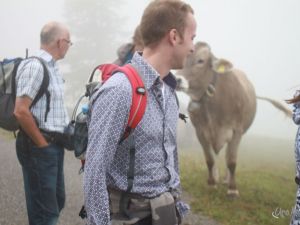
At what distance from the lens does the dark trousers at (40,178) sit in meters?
3.46

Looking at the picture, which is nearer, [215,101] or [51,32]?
[51,32]

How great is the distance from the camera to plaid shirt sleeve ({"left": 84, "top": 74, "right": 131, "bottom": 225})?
1.97 metres

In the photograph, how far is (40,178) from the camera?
3.46 m

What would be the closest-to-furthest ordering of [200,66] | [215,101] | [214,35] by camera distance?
[200,66]
[215,101]
[214,35]

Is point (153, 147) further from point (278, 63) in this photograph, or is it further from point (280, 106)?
point (278, 63)

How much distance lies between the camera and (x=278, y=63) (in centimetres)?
6062

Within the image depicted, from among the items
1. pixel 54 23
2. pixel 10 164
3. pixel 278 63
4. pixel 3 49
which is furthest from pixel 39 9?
pixel 54 23

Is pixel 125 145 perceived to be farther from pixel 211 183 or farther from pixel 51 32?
pixel 211 183

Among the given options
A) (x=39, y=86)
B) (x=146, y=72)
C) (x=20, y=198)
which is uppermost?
(x=146, y=72)

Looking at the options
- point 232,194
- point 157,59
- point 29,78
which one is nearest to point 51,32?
point 29,78

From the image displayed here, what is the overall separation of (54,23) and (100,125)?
2120 millimetres

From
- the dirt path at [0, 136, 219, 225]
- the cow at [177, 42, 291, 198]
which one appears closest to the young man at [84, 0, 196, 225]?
the dirt path at [0, 136, 219, 225]

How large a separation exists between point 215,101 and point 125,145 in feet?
18.1

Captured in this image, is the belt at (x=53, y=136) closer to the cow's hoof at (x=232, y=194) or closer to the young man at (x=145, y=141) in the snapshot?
the young man at (x=145, y=141)
